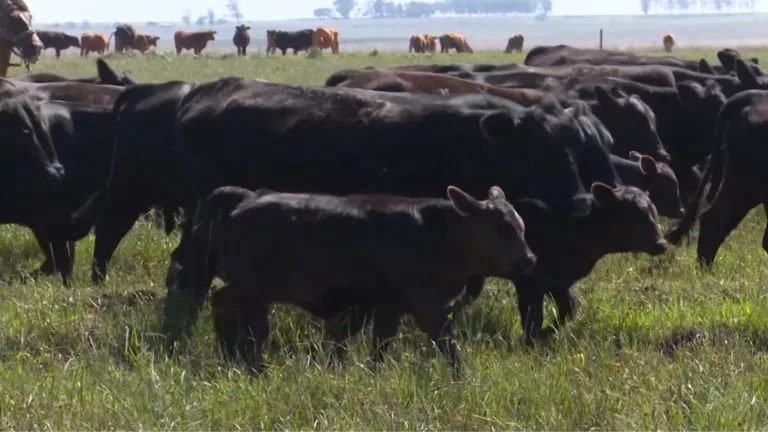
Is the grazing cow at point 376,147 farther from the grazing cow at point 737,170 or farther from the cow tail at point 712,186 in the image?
the cow tail at point 712,186

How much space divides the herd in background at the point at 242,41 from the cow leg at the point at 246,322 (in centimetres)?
4891

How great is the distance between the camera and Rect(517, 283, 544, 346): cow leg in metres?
6.92

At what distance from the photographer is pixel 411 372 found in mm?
5773

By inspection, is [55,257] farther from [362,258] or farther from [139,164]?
[362,258]

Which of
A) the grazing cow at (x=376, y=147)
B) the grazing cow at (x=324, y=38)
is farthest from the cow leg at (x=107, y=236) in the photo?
the grazing cow at (x=324, y=38)

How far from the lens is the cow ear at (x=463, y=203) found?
6.18 m

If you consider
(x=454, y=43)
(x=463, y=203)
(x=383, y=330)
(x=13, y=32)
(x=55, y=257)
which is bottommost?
(x=454, y=43)

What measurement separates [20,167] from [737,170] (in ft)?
16.6

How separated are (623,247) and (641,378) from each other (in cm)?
155

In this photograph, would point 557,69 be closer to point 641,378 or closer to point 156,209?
point 156,209

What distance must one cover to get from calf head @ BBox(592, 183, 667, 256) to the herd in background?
48.3 meters

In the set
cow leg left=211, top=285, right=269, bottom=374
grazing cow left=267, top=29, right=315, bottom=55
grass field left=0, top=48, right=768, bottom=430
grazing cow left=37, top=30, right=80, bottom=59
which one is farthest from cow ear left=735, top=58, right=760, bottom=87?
grazing cow left=267, top=29, right=315, bottom=55

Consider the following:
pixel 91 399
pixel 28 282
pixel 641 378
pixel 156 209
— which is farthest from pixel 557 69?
pixel 91 399

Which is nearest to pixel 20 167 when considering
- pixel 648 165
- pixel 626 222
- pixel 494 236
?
pixel 494 236
